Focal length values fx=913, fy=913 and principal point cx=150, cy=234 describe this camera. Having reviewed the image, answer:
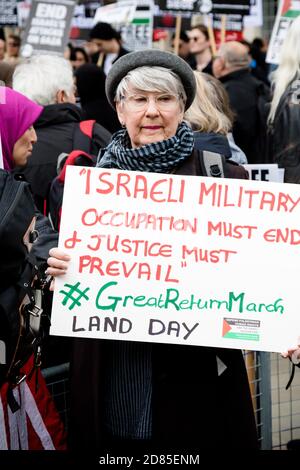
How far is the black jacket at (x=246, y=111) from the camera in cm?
759

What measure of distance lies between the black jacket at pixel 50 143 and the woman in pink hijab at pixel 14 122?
35.9 inches

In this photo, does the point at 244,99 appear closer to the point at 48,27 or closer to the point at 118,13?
the point at 48,27

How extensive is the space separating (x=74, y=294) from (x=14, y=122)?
38.8 inches

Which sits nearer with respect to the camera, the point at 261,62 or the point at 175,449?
the point at 175,449

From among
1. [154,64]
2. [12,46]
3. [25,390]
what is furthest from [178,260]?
[12,46]

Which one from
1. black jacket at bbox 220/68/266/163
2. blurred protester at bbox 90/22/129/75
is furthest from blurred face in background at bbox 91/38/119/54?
black jacket at bbox 220/68/266/163

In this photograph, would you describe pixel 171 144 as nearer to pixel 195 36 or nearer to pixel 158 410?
pixel 158 410

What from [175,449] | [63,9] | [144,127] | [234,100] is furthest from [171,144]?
[63,9]

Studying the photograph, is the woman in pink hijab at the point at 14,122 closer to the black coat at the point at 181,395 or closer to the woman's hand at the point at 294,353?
the black coat at the point at 181,395

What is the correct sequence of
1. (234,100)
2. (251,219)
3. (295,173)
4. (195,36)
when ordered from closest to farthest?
1. (251,219)
2. (295,173)
3. (234,100)
4. (195,36)

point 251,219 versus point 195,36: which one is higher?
point 195,36

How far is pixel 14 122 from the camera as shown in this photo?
3613 millimetres

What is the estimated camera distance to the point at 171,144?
306cm

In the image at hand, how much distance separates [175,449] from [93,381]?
0.36m
